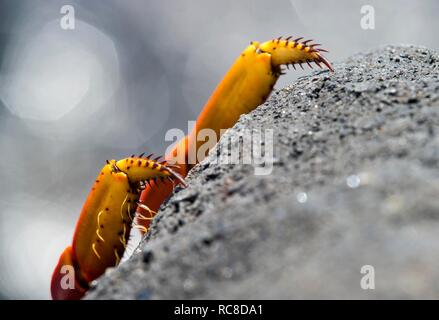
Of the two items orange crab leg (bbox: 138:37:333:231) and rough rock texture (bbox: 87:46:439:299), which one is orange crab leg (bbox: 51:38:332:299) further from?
rough rock texture (bbox: 87:46:439:299)

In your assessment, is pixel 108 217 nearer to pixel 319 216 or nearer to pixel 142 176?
pixel 142 176

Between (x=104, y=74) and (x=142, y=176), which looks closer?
(x=142, y=176)

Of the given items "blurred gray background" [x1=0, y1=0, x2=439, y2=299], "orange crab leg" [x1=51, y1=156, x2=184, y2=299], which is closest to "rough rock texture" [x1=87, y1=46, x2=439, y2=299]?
"orange crab leg" [x1=51, y1=156, x2=184, y2=299]

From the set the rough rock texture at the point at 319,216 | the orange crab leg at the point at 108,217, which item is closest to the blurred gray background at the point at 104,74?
the orange crab leg at the point at 108,217

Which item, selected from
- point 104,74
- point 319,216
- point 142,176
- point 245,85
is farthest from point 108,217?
point 104,74

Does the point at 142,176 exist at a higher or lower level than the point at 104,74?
lower

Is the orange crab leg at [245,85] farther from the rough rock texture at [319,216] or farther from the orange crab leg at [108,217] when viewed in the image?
the rough rock texture at [319,216]
